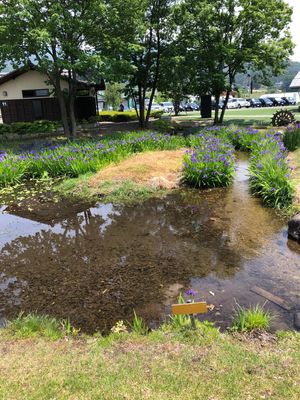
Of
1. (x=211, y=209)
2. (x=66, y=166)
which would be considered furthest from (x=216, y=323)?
(x=66, y=166)

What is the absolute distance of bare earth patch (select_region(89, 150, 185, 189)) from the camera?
422 inches

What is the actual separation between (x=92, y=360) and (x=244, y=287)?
102 inches

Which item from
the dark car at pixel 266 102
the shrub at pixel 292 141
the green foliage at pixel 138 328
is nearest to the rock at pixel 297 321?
the green foliage at pixel 138 328

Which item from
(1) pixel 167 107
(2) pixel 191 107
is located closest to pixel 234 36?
(2) pixel 191 107

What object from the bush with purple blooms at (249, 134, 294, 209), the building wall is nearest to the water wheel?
the bush with purple blooms at (249, 134, 294, 209)

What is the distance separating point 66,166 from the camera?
11.7m

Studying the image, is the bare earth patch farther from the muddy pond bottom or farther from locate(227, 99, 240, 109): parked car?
locate(227, 99, 240, 109): parked car

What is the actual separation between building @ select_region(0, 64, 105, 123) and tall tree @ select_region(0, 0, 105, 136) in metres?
7.96

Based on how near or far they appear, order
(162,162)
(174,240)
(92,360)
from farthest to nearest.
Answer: (162,162) < (174,240) < (92,360)

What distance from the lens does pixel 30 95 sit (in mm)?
26562

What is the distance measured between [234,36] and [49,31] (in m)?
13.0

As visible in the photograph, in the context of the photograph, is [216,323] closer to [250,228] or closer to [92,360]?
[92,360]

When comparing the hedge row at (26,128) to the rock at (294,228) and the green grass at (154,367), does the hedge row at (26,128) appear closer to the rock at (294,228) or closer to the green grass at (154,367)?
the rock at (294,228)

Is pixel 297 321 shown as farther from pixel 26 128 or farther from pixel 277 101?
pixel 277 101
